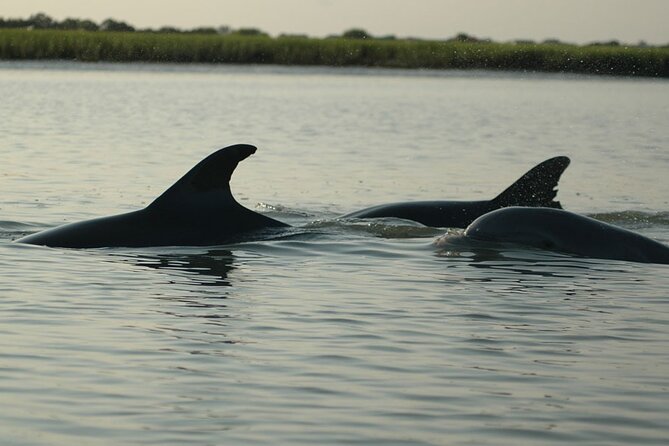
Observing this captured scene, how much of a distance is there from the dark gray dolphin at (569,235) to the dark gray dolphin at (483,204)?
127 centimetres

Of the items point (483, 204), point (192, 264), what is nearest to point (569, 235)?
point (483, 204)

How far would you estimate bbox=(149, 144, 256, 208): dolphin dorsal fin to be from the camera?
12992 millimetres

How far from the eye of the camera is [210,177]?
13.2m

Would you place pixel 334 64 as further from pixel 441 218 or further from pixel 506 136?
pixel 441 218

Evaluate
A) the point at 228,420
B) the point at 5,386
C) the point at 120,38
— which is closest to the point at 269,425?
the point at 228,420

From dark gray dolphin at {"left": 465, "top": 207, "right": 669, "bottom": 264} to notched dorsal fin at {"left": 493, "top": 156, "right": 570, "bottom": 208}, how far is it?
127cm

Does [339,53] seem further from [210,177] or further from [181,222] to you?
[210,177]

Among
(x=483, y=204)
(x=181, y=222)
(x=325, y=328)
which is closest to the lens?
(x=325, y=328)

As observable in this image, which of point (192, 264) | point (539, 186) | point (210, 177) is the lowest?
point (192, 264)

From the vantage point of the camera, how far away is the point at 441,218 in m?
16.2

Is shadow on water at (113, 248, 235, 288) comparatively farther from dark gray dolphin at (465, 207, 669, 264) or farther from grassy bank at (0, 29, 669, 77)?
grassy bank at (0, 29, 669, 77)

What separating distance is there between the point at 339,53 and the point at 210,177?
224 feet

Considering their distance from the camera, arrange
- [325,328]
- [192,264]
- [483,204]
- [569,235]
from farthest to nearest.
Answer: [483,204], [569,235], [192,264], [325,328]

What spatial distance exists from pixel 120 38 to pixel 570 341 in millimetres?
68763
